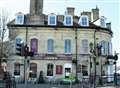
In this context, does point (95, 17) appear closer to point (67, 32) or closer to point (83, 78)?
point (67, 32)

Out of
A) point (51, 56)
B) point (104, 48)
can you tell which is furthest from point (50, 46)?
point (104, 48)

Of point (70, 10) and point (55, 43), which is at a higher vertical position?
point (70, 10)

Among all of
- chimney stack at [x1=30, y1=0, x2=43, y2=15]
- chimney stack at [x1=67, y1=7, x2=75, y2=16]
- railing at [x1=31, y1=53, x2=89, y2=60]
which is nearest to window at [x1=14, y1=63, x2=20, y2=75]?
railing at [x1=31, y1=53, x2=89, y2=60]

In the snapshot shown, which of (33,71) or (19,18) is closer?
(33,71)

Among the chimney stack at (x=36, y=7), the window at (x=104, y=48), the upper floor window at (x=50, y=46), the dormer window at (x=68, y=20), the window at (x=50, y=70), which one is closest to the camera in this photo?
the window at (x=50, y=70)

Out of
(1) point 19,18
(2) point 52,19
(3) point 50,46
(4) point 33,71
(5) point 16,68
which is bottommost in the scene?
(4) point 33,71

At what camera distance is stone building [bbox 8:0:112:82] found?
50562 mm

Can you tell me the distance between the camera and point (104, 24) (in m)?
54.6

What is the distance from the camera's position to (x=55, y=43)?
51.3 meters

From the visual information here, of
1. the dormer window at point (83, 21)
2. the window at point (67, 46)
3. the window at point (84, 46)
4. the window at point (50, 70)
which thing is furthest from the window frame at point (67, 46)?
the dormer window at point (83, 21)

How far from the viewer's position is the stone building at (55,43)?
50.6 m

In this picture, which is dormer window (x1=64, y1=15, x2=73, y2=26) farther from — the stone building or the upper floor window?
the upper floor window

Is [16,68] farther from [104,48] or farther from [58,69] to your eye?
[104,48]

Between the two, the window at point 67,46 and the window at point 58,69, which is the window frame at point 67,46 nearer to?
the window at point 67,46
